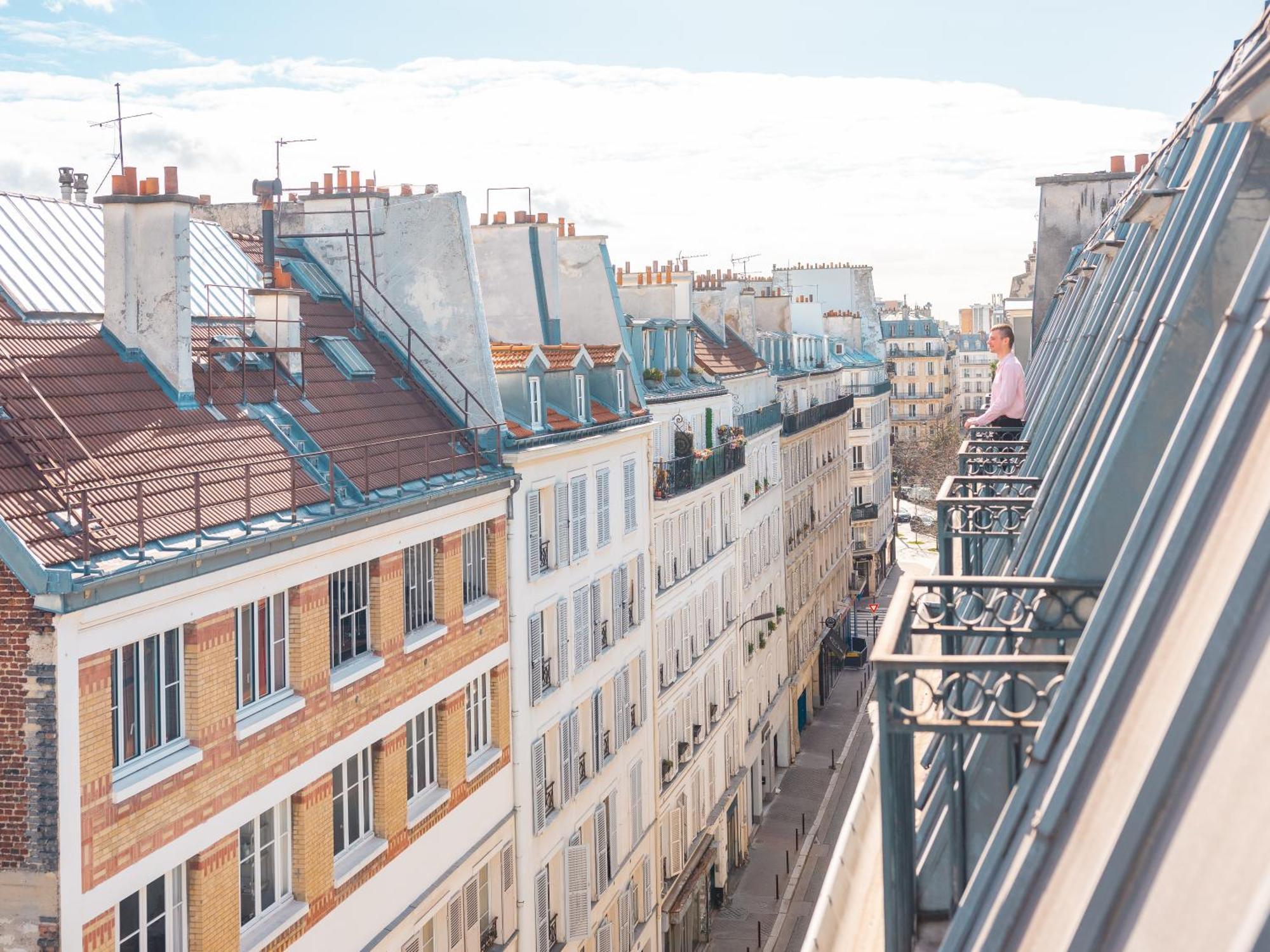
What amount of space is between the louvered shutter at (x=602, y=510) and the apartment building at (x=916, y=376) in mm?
93757

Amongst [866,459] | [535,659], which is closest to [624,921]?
[535,659]

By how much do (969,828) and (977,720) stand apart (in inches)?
66.3

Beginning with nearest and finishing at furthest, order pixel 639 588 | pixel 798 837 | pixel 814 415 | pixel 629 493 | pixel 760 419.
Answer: pixel 629 493 → pixel 639 588 → pixel 798 837 → pixel 760 419 → pixel 814 415

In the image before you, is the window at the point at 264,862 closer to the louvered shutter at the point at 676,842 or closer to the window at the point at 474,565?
the window at the point at 474,565

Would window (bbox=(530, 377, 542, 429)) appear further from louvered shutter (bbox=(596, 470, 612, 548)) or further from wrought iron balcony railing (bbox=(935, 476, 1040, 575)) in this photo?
wrought iron balcony railing (bbox=(935, 476, 1040, 575))

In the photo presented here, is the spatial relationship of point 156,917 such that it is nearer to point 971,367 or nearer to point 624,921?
point 624,921

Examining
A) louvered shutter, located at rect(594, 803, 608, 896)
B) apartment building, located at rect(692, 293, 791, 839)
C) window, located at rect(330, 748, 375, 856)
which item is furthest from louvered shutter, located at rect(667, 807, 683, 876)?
window, located at rect(330, 748, 375, 856)

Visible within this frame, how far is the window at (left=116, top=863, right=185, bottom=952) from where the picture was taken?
14648 mm

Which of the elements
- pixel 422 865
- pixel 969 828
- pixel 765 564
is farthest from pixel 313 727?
pixel 765 564

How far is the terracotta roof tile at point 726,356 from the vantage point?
1786 inches

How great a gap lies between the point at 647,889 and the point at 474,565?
42.4ft

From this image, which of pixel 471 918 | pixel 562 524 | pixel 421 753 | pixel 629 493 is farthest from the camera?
pixel 629 493

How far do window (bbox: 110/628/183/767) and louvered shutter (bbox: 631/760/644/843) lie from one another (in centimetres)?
1798

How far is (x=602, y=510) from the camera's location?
2986 centimetres
